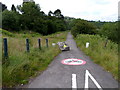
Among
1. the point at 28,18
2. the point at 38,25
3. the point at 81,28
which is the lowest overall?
the point at 81,28

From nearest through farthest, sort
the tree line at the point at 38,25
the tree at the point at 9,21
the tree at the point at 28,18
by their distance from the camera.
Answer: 1. the tree line at the point at 38,25
2. the tree at the point at 9,21
3. the tree at the point at 28,18

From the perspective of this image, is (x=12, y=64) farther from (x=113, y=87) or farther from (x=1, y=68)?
(x=113, y=87)

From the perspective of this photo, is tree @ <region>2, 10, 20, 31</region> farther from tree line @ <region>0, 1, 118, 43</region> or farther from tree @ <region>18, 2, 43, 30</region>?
tree @ <region>18, 2, 43, 30</region>

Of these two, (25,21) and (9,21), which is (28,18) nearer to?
(25,21)

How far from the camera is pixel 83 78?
4.79 m

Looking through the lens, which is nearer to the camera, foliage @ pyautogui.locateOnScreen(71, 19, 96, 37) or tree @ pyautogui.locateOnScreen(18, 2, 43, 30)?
foliage @ pyautogui.locateOnScreen(71, 19, 96, 37)

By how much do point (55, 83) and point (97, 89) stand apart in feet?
4.73

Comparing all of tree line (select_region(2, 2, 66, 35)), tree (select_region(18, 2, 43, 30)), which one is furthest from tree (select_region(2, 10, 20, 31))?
tree (select_region(18, 2, 43, 30))

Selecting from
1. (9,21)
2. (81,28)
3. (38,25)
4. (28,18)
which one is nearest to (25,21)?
(28,18)

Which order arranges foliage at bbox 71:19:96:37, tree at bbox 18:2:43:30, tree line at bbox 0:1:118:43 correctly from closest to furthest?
foliage at bbox 71:19:96:37
tree line at bbox 0:1:118:43
tree at bbox 18:2:43:30

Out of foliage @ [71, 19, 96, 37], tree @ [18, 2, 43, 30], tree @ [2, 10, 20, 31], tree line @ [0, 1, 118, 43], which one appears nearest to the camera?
foliage @ [71, 19, 96, 37]

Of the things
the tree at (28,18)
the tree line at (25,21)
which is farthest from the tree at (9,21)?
the tree at (28,18)

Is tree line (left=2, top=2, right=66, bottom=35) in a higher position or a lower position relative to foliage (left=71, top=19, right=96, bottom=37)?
higher

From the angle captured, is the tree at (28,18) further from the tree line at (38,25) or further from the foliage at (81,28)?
the foliage at (81,28)
